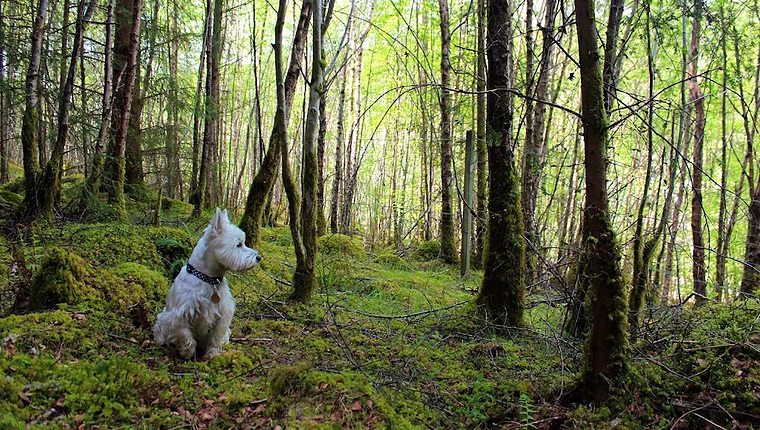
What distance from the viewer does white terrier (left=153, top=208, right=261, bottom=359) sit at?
3.42 metres

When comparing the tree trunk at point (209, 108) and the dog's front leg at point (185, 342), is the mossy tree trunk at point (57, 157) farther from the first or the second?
the dog's front leg at point (185, 342)

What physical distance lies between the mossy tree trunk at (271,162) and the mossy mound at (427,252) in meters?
5.98

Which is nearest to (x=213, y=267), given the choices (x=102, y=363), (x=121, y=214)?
(x=102, y=363)

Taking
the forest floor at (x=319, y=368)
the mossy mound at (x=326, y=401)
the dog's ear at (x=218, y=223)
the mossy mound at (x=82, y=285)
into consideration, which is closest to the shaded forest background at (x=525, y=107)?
the forest floor at (x=319, y=368)

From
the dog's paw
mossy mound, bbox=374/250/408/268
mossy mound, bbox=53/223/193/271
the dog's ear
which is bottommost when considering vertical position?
the dog's paw

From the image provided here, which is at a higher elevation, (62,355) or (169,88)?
(169,88)

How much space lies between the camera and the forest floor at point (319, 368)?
8.25 feet

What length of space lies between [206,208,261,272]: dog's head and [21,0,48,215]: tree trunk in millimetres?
4217

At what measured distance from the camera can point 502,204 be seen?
174 inches

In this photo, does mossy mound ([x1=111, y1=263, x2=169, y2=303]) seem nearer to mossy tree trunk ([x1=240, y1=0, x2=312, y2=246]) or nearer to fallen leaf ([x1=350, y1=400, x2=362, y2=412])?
mossy tree trunk ([x1=240, y1=0, x2=312, y2=246])

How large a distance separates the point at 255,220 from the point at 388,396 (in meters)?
4.13

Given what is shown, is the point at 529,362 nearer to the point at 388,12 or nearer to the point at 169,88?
the point at 169,88

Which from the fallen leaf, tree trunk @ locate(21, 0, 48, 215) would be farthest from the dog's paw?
tree trunk @ locate(21, 0, 48, 215)

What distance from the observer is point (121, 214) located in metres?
7.59
